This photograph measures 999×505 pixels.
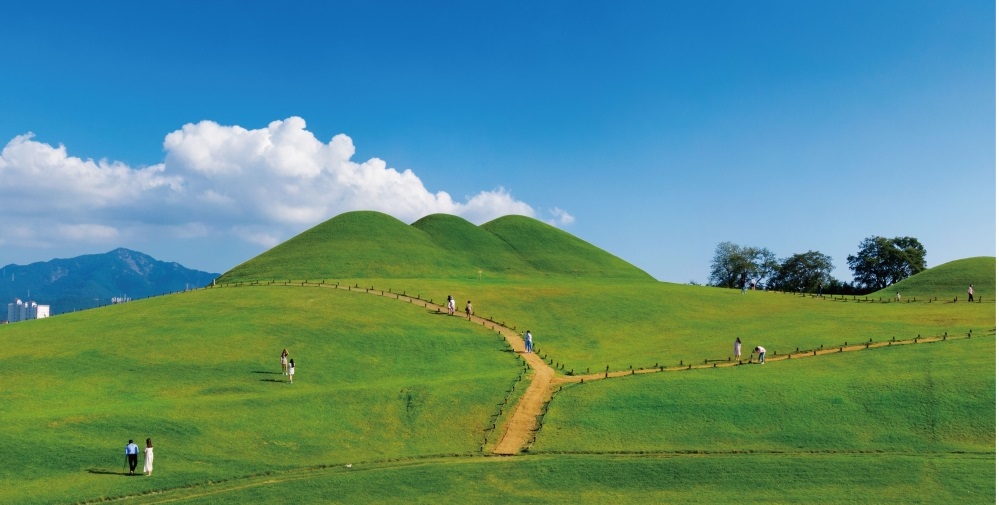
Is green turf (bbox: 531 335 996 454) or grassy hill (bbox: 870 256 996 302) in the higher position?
grassy hill (bbox: 870 256 996 302)

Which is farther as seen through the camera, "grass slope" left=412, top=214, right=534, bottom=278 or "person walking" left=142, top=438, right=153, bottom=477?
"grass slope" left=412, top=214, right=534, bottom=278

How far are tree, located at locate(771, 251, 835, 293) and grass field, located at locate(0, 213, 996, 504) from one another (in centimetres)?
9726

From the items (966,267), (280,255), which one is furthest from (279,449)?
(966,267)

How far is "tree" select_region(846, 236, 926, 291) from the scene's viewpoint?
16125 cm

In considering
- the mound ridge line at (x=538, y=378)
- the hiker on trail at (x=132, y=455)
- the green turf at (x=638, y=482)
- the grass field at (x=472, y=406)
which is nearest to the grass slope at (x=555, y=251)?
the grass field at (x=472, y=406)

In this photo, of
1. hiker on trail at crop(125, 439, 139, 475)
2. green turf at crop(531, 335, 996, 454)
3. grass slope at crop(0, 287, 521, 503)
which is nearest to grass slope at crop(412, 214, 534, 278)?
grass slope at crop(0, 287, 521, 503)

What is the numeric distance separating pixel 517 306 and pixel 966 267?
7963 cm

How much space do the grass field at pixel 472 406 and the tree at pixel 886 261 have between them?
90.4m

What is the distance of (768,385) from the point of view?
4825 cm

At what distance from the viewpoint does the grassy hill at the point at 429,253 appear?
126938mm

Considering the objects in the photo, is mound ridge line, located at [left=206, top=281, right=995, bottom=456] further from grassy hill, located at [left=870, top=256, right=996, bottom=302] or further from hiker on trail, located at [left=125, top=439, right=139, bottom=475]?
grassy hill, located at [left=870, top=256, right=996, bottom=302]

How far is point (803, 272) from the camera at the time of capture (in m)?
177

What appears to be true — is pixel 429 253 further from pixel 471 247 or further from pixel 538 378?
pixel 538 378

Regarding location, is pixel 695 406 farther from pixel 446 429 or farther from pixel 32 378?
pixel 32 378
